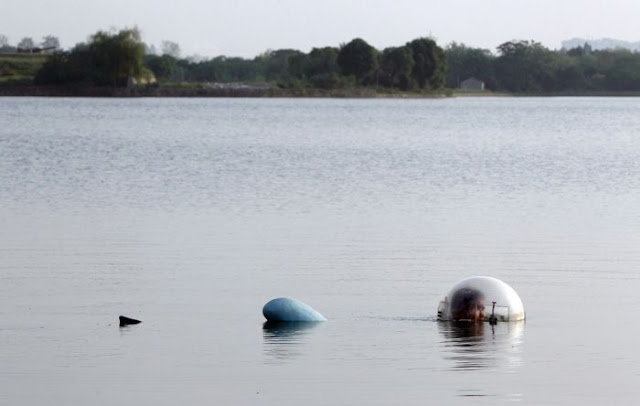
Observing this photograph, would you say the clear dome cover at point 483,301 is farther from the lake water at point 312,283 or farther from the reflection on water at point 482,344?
the lake water at point 312,283

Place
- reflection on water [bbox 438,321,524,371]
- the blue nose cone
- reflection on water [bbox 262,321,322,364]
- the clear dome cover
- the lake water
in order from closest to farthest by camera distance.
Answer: the lake water
reflection on water [bbox 438,321,524,371]
reflection on water [bbox 262,321,322,364]
the clear dome cover
the blue nose cone

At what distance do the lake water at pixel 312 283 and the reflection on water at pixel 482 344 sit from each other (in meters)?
0.05

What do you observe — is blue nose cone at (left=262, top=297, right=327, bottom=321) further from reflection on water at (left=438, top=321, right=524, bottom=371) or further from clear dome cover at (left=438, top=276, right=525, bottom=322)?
clear dome cover at (left=438, top=276, right=525, bottom=322)

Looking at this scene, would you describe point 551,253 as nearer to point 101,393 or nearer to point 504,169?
point 101,393

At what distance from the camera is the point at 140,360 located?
16.3 metres

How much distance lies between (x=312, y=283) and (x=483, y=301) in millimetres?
4483

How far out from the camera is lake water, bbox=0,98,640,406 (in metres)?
15.3

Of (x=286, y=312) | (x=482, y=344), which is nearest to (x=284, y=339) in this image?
(x=286, y=312)

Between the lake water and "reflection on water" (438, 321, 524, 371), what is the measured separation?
2.0 inches

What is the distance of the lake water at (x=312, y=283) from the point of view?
15273 millimetres

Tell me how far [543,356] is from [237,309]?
4.79 metres

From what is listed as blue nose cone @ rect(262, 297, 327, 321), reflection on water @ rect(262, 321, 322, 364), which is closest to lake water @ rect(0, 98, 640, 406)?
reflection on water @ rect(262, 321, 322, 364)

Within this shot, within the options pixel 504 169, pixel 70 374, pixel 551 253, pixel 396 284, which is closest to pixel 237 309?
pixel 396 284

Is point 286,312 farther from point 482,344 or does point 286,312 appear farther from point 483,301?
point 482,344
